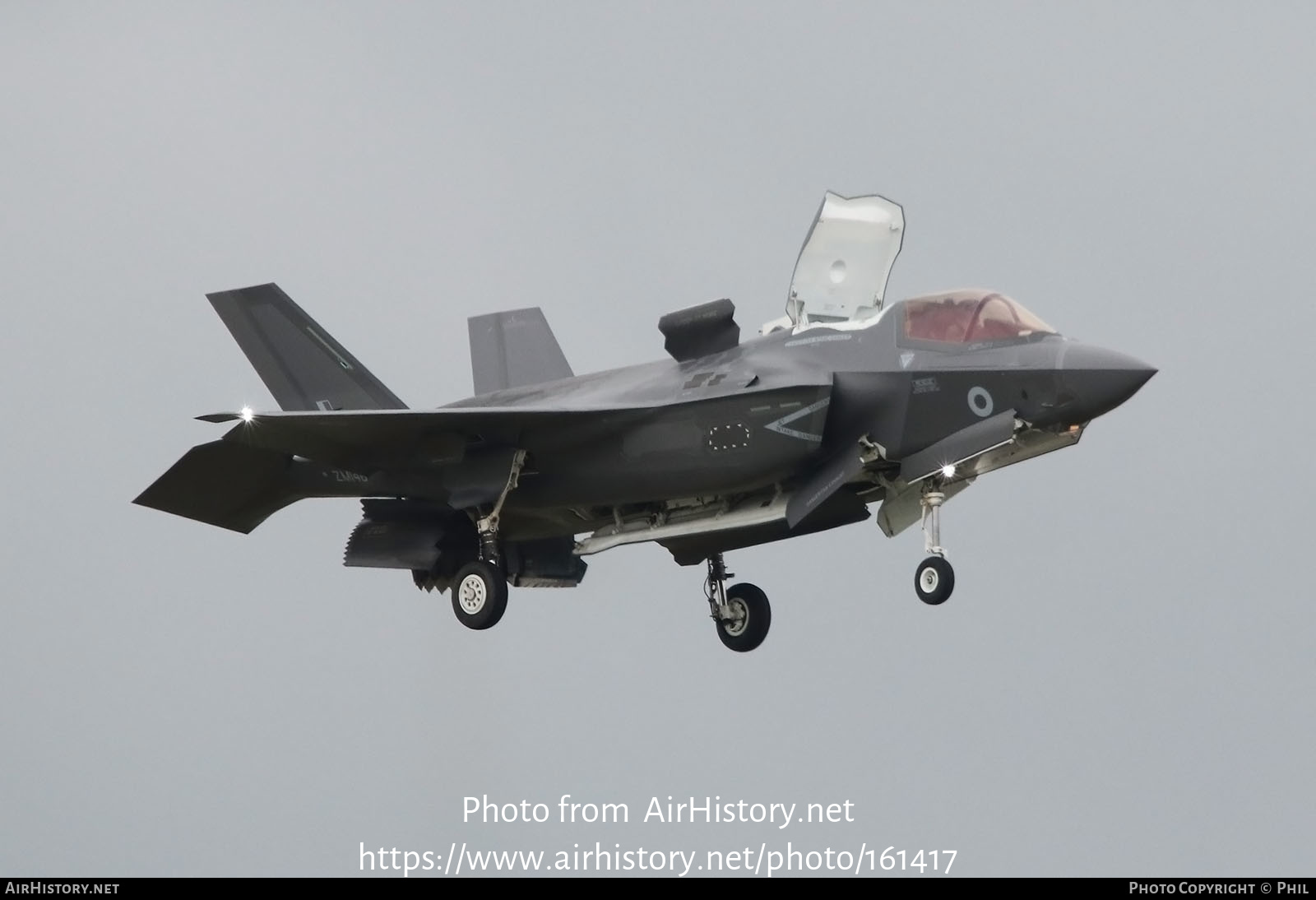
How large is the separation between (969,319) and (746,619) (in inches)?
225

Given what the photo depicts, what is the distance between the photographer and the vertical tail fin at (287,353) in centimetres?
3138

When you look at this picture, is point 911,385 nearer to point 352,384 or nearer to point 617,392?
point 617,392

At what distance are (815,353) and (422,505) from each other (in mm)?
5884

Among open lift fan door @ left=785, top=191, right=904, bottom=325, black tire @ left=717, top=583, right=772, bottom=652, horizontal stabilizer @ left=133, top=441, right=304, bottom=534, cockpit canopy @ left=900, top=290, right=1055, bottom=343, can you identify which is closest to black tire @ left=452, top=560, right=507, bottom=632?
horizontal stabilizer @ left=133, top=441, right=304, bottom=534

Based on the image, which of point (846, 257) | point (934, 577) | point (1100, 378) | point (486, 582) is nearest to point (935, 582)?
point (934, 577)

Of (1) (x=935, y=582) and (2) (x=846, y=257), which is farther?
(2) (x=846, y=257)

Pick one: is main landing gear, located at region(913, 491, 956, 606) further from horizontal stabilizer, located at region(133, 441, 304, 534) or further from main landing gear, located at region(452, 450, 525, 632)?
horizontal stabilizer, located at region(133, 441, 304, 534)

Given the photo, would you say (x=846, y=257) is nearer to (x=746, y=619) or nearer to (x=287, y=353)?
(x=746, y=619)

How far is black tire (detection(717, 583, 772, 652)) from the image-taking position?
3108 cm

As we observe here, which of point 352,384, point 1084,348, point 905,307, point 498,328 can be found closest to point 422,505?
point 352,384

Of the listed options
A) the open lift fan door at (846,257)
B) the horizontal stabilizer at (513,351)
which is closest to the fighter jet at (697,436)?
the open lift fan door at (846,257)

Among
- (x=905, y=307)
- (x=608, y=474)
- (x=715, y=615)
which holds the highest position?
(x=905, y=307)

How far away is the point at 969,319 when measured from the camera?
27297mm

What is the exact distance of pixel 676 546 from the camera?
1192 inches
